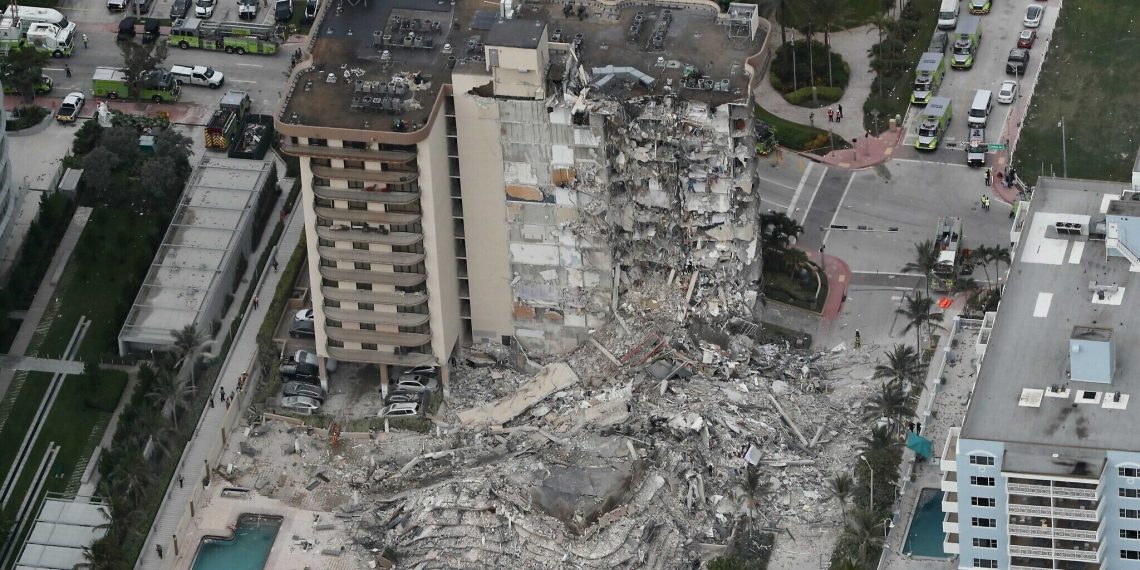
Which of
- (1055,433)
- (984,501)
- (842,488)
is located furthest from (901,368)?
(1055,433)

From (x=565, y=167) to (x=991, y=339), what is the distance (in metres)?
35.3

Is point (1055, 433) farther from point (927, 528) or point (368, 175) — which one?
point (368, 175)

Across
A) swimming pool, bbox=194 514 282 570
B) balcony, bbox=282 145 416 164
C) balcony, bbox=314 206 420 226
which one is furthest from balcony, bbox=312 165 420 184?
swimming pool, bbox=194 514 282 570

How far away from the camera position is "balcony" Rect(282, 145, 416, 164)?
195 meters

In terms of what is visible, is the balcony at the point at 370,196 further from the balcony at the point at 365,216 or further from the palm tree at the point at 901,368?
the palm tree at the point at 901,368

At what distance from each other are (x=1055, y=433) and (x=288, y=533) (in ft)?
192

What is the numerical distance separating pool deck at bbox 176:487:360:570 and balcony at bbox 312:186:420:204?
79.0 ft

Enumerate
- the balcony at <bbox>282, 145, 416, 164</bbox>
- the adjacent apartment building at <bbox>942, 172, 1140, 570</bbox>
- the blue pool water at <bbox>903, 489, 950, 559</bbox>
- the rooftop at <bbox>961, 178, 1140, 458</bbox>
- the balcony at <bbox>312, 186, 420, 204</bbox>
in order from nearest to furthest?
the adjacent apartment building at <bbox>942, 172, 1140, 570</bbox> → the rooftop at <bbox>961, 178, 1140, 458</bbox> → the blue pool water at <bbox>903, 489, 950, 559</bbox> → the balcony at <bbox>282, 145, 416, 164</bbox> → the balcony at <bbox>312, 186, 420, 204</bbox>

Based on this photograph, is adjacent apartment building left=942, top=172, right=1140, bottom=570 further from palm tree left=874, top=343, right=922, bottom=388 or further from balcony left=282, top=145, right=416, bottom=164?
balcony left=282, top=145, right=416, bottom=164

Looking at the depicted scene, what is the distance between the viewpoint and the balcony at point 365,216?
198500mm

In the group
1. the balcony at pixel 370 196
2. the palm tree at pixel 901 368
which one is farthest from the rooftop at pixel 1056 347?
the balcony at pixel 370 196

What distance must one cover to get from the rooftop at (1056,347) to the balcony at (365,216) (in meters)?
A: 45.3

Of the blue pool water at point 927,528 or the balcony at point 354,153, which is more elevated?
the balcony at point 354,153

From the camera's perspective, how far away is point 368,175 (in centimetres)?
19712
